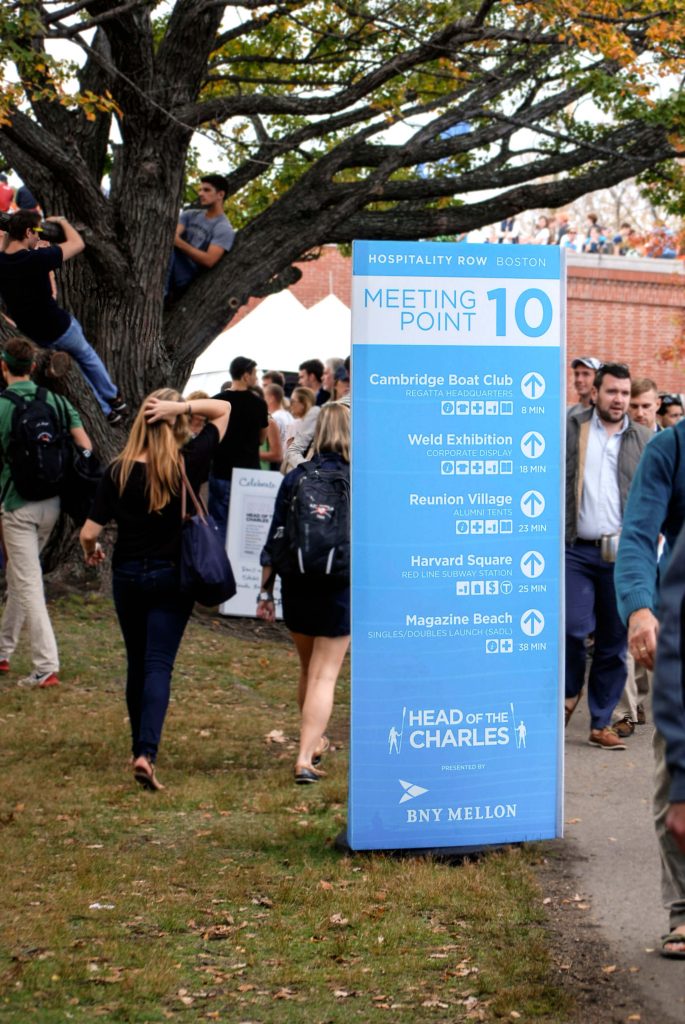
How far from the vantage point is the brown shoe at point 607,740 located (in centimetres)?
905

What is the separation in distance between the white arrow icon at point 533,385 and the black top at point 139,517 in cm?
210

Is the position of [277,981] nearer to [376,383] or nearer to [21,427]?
[376,383]

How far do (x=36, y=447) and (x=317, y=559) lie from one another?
3.09 metres

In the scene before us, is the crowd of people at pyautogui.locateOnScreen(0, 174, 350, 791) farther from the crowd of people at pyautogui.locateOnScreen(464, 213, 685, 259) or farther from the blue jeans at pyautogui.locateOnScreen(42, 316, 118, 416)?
the crowd of people at pyautogui.locateOnScreen(464, 213, 685, 259)

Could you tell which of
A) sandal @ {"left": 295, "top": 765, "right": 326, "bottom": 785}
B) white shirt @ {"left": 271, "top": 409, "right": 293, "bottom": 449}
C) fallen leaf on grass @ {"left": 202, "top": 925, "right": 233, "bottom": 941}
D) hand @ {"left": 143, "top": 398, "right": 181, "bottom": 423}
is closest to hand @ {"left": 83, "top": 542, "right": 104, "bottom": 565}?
hand @ {"left": 143, "top": 398, "right": 181, "bottom": 423}

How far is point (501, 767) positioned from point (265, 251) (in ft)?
28.0

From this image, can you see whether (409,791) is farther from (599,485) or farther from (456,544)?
(599,485)

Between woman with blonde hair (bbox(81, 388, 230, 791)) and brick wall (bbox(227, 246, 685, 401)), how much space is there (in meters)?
31.2

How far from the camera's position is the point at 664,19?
1214cm

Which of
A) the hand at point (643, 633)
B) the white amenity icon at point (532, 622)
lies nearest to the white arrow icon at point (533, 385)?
the white amenity icon at point (532, 622)

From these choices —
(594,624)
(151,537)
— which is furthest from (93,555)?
(594,624)

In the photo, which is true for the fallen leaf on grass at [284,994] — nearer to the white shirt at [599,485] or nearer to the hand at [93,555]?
the hand at [93,555]

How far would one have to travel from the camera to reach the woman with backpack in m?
7.59

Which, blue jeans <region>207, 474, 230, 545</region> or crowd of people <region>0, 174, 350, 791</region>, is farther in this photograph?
blue jeans <region>207, 474, 230, 545</region>
